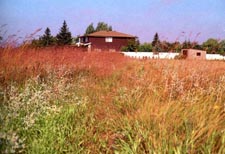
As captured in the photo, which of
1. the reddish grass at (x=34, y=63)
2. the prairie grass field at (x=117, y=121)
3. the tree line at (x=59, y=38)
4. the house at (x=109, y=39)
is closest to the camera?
the prairie grass field at (x=117, y=121)

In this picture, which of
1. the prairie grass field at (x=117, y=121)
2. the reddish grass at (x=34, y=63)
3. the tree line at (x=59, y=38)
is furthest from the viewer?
the tree line at (x=59, y=38)

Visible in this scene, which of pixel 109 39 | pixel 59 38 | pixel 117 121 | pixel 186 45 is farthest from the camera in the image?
pixel 109 39

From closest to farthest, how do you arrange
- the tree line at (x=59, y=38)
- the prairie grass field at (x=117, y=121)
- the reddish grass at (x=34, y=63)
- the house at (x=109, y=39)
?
the prairie grass field at (x=117, y=121), the reddish grass at (x=34, y=63), the tree line at (x=59, y=38), the house at (x=109, y=39)

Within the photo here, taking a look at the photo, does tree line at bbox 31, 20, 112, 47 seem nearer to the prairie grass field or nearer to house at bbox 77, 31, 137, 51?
the prairie grass field

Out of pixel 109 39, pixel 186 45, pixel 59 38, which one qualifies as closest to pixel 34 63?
pixel 186 45

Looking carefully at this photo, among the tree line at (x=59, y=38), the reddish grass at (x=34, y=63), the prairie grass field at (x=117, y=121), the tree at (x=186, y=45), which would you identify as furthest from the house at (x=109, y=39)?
the prairie grass field at (x=117, y=121)

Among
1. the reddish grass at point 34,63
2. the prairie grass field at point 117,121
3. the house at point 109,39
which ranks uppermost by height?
the house at point 109,39

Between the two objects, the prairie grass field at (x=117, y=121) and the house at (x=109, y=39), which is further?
the house at (x=109, y=39)

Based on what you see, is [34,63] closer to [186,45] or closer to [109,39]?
[186,45]

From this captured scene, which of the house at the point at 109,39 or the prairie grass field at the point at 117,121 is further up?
the house at the point at 109,39

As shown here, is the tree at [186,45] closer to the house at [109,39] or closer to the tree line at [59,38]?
the tree line at [59,38]

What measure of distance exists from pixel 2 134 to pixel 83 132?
116cm

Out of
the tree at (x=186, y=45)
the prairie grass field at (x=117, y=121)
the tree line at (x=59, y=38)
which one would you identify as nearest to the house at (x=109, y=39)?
the tree line at (x=59, y=38)

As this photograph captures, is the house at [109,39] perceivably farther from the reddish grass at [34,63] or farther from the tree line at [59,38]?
the reddish grass at [34,63]
